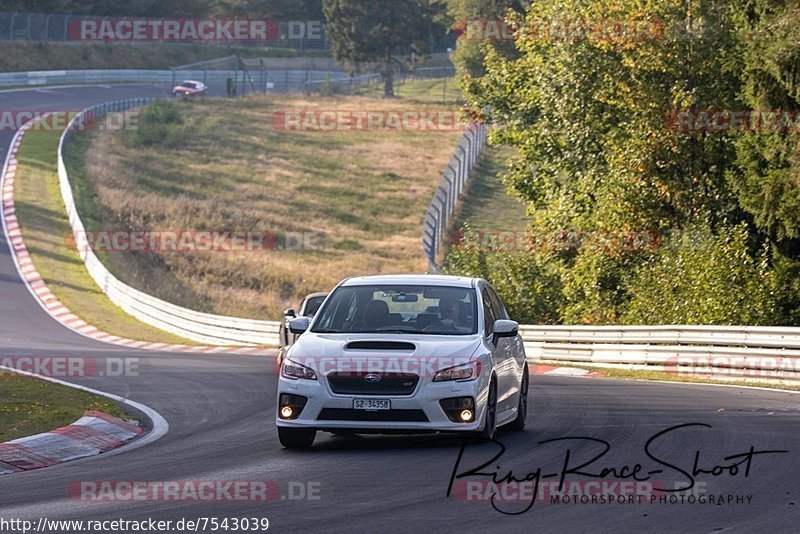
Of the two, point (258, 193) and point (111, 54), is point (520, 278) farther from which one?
point (111, 54)

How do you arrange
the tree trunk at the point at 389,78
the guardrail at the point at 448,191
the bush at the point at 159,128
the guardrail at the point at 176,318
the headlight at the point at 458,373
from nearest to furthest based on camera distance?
the headlight at the point at 458,373, the guardrail at the point at 176,318, the guardrail at the point at 448,191, the bush at the point at 159,128, the tree trunk at the point at 389,78

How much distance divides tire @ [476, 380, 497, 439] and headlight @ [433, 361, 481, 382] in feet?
1.30

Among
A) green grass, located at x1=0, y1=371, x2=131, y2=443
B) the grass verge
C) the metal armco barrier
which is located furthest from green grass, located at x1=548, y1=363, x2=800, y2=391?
the grass verge

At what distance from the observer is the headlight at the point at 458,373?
10953 millimetres

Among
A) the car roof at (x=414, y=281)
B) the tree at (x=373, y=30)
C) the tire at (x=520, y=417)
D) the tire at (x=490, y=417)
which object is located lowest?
the tire at (x=520, y=417)

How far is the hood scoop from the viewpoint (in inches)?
440

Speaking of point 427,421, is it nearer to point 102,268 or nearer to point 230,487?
point 230,487

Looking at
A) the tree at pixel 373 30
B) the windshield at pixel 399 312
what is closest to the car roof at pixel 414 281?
the windshield at pixel 399 312

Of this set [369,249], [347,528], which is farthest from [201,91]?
[347,528]

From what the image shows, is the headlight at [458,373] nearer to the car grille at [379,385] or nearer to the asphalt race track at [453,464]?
the car grille at [379,385]

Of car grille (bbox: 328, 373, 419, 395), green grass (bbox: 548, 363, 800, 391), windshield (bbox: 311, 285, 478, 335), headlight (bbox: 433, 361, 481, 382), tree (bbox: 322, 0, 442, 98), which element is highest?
tree (bbox: 322, 0, 442, 98)

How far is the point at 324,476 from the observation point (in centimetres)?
972

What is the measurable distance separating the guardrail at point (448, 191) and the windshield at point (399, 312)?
19735 mm

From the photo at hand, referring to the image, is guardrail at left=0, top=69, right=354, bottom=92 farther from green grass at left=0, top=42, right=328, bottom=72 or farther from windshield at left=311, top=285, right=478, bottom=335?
windshield at left=311, top=285, right=478, bottom=335
